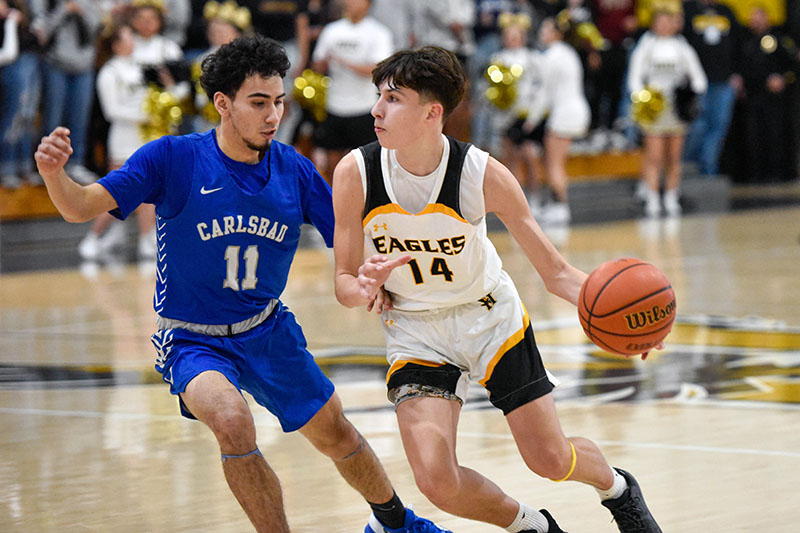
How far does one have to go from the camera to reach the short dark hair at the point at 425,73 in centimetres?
444

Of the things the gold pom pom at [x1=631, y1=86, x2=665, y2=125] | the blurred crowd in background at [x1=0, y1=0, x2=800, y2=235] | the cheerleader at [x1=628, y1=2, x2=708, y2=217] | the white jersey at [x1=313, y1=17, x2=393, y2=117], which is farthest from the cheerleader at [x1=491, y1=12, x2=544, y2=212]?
the white jersey at [x1=313, y1=17, x2=393, y2=117]

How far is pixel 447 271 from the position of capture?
177 inches

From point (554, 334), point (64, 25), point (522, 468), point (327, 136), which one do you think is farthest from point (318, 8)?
point (522, 468)

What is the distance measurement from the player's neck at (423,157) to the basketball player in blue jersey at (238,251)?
1.52 feet

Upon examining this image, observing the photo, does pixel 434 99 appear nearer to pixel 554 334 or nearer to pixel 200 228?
pixel 200 228

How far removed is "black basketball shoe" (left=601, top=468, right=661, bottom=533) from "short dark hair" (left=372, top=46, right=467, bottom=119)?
1.43m

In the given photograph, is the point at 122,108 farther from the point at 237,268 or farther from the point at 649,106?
the point at 237,268

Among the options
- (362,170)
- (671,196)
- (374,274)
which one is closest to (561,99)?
(671,196)

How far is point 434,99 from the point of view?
14.7ft

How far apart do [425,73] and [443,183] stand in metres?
0.37

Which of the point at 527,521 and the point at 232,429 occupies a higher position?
the point at 232,429

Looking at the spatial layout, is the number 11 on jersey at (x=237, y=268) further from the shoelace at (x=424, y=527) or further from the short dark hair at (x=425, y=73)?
the shoelace at (x=424, y=527)

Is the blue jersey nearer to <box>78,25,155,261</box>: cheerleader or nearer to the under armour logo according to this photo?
the under armour logo

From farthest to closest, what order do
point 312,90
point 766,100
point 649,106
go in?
point 766,100, point 649,106, point 312,90
